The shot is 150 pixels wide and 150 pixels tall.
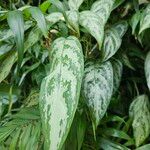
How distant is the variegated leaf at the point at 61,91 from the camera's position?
2.17 ft

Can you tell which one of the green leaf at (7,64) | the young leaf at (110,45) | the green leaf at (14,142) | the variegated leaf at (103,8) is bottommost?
the green leaf at (14,142)

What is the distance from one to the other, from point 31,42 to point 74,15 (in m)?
0.12

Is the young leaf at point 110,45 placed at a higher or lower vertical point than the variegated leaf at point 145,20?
lower

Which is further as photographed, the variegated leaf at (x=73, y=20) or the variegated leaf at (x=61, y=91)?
the variegated leaf at (x=73, y=20)

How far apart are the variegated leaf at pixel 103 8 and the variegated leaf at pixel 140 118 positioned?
24cm

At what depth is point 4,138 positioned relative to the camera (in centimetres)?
85

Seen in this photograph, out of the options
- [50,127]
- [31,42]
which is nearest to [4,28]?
[31,42]

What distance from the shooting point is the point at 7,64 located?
927 mm

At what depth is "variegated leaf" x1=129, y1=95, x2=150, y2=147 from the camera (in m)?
0.93

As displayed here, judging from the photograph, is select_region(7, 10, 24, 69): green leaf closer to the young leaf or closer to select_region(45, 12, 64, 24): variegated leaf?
select_region(45, 12, 64, 24): variegated leaf

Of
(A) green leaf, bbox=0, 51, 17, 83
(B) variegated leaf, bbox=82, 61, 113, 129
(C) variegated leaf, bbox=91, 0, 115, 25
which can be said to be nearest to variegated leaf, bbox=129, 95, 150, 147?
(B) variegated leaf, bbox=82, 61, 113, 129

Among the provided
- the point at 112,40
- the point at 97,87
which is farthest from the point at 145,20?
the point at 97,87

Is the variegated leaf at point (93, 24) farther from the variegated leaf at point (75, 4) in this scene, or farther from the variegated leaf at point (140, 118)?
the variegated leaf at point (140, 118)

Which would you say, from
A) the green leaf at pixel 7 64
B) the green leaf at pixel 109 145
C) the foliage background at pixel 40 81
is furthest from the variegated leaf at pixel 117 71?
the green leaf at pixel 7 64
